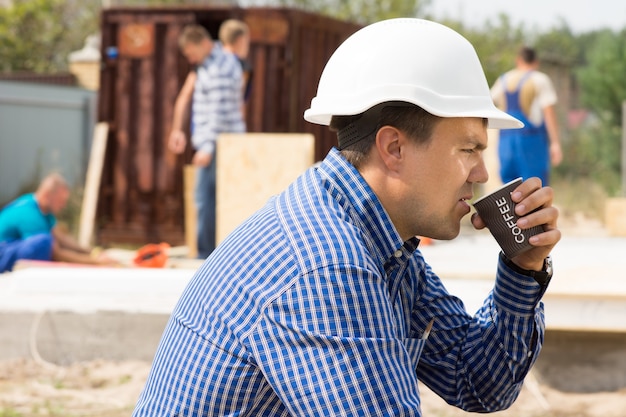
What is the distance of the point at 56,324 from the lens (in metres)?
5.54

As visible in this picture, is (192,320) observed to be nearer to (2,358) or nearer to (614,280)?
(614,280)

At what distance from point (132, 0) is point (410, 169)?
2878 centimetres

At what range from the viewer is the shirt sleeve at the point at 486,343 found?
2246 millimetres

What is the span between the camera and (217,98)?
303 inches

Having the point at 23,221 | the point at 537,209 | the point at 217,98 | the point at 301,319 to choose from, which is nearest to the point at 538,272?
the point at 537,209

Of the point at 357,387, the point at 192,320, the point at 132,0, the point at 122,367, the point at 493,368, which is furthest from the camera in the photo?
the point at 132,0

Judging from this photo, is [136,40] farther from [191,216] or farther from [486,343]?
[486,343]

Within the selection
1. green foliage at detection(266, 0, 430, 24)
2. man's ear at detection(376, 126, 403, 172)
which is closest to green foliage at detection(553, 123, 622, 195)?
green foliage at detection(266, 0, 430, 24)

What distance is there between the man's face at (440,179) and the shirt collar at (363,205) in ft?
0.19

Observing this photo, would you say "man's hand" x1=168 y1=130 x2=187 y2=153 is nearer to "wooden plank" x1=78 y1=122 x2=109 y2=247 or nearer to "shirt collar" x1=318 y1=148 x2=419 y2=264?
"wooden plank" x1=78 y1=122 x2=109 y2=247

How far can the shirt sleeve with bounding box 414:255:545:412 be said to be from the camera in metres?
2.25

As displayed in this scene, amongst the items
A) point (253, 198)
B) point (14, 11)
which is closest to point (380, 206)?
point (253, 198)

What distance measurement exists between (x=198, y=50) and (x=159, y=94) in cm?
385

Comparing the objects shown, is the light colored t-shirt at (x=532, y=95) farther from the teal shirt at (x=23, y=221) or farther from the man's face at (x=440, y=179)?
the man's face at (x=440, y=179)
